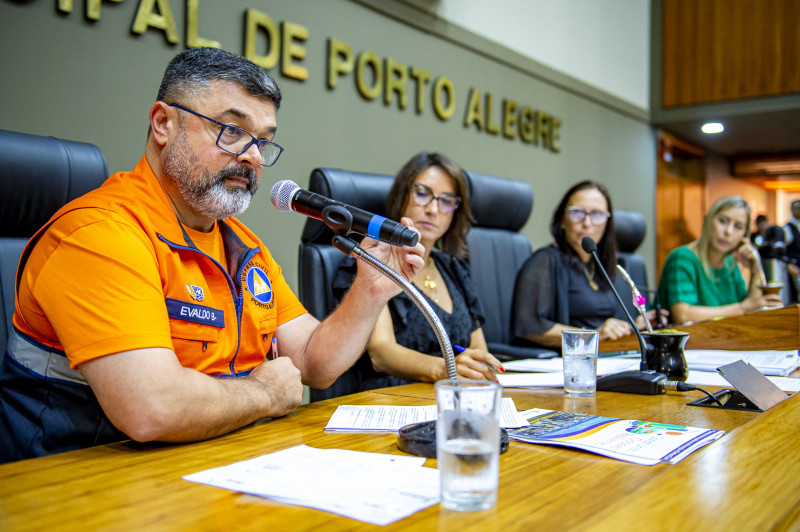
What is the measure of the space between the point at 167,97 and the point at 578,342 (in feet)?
2.95

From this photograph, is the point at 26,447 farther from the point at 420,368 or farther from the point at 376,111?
the point at 376,111

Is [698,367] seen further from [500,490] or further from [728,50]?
[728,50]

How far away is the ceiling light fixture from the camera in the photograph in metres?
5.61

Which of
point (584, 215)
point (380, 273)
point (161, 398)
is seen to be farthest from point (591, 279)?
point (161, 398)

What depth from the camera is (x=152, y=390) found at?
92 cm

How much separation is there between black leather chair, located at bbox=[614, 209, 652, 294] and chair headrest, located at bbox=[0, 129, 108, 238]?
A: 2.80m

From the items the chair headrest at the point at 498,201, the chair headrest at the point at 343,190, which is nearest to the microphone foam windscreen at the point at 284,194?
the chair headrest at the point at 343,190

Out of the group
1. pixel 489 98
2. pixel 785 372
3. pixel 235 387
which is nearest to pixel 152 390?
pixel 235 387

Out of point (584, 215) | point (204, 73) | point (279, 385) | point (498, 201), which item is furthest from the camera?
point (584, 215)

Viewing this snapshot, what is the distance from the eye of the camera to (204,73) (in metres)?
1.22

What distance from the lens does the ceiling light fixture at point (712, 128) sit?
5613mm

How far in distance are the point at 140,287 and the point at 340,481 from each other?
47cm

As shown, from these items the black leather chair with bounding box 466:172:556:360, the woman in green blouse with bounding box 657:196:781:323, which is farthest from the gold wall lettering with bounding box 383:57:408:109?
the woman in green blouse with bounding box 657:196:781:323

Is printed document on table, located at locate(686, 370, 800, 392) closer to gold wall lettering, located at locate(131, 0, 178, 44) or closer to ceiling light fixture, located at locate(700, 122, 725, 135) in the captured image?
gold wall lettering, located at locate(131, 0, 178, 44)
